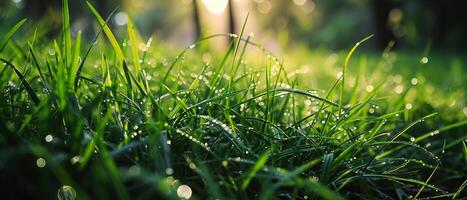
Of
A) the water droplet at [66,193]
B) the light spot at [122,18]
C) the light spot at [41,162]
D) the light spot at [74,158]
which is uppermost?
the light spot at [122,18]

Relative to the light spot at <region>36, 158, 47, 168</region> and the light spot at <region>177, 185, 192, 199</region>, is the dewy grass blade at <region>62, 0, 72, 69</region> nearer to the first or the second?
the light spot at <region>36, 158, 47, 168</region>

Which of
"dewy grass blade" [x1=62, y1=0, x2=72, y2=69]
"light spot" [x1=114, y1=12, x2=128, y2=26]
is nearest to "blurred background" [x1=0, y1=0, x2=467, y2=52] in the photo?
"light spot" [x1=114, y1=12, x2=128, y2=26]

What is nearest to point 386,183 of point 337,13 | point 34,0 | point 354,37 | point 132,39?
point 132,39

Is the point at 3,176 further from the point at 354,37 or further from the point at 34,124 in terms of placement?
the point at 354,37

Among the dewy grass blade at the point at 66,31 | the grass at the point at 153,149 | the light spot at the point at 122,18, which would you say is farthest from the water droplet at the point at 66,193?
the light spot at the point at 122,18

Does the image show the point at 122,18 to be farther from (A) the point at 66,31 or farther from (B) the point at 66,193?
(B) the point at 66,193

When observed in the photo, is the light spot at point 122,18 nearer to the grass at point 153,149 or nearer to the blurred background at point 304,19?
the blurred background at point 304,19

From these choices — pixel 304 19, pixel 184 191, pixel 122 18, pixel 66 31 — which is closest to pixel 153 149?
pixel 184 191
